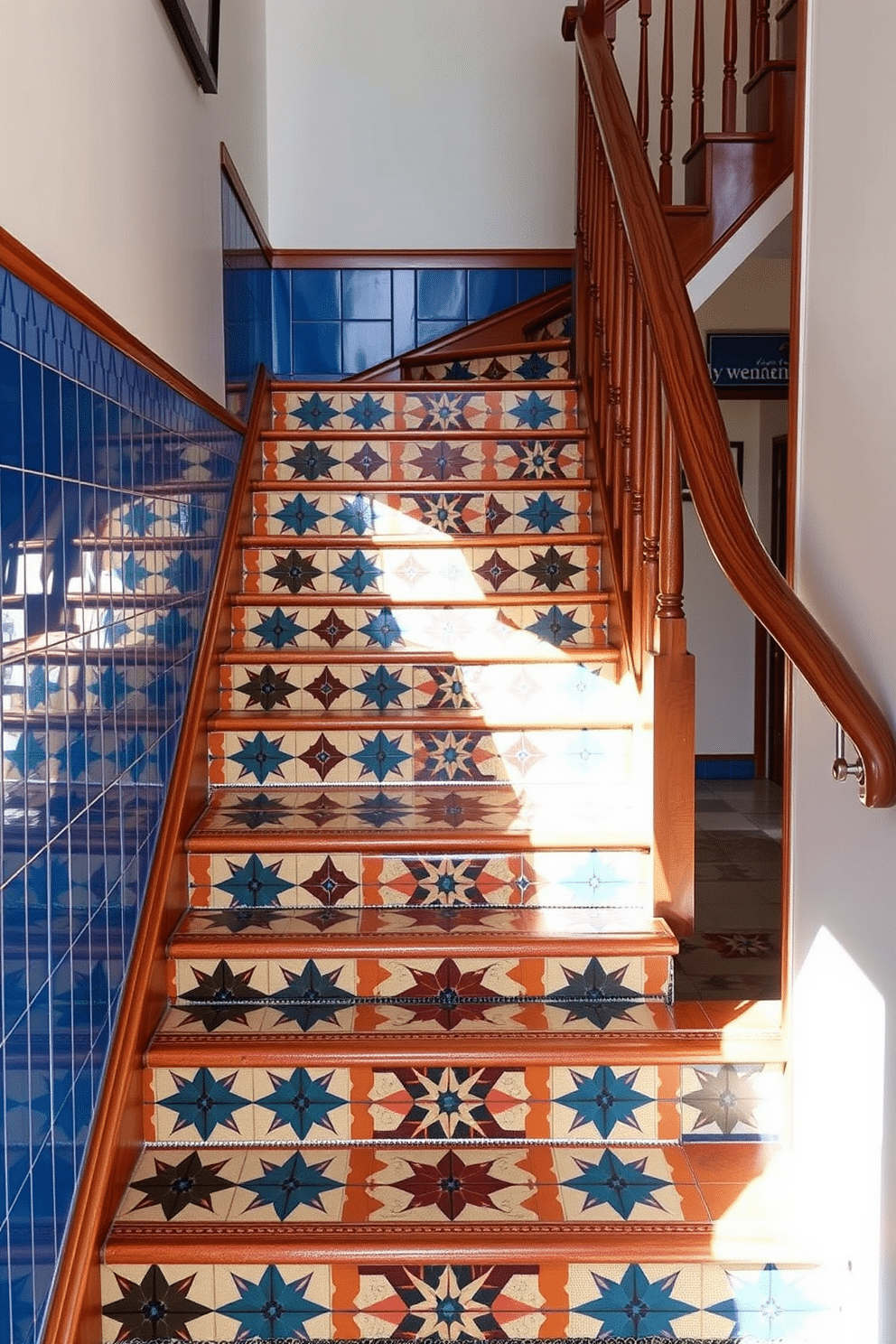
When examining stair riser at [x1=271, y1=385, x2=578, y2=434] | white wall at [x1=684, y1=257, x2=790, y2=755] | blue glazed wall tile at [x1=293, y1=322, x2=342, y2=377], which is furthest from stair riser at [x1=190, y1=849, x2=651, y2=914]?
white wall at [x1=684, y1=257, x2=790, y2=755]

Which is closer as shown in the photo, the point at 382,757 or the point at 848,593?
the point at 848,593

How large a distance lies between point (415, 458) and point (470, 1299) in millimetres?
2732

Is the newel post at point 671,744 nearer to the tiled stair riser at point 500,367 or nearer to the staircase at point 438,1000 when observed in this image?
the staircase at point 438,1000

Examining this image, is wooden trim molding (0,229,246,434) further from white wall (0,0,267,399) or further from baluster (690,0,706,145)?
baluster (690,0,706,145)

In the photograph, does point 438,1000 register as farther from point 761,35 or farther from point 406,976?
point 761,35

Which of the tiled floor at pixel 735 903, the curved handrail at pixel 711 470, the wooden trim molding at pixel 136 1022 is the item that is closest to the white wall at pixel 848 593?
the curved handrail at pixel 711 470

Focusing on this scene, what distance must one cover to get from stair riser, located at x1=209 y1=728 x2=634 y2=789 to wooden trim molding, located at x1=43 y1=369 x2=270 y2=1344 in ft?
0.31

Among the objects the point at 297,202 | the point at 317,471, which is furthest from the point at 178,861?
the point at 297,202

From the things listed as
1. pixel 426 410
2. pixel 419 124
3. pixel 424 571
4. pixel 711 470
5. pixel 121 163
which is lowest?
pixel 424 571

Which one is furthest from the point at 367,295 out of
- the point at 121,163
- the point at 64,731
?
the point at 64,731

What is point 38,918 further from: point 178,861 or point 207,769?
point 207,769

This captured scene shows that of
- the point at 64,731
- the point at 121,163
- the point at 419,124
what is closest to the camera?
the point at 64,731

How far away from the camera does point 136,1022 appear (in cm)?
226

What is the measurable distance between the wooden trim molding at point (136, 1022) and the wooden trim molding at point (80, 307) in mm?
718
